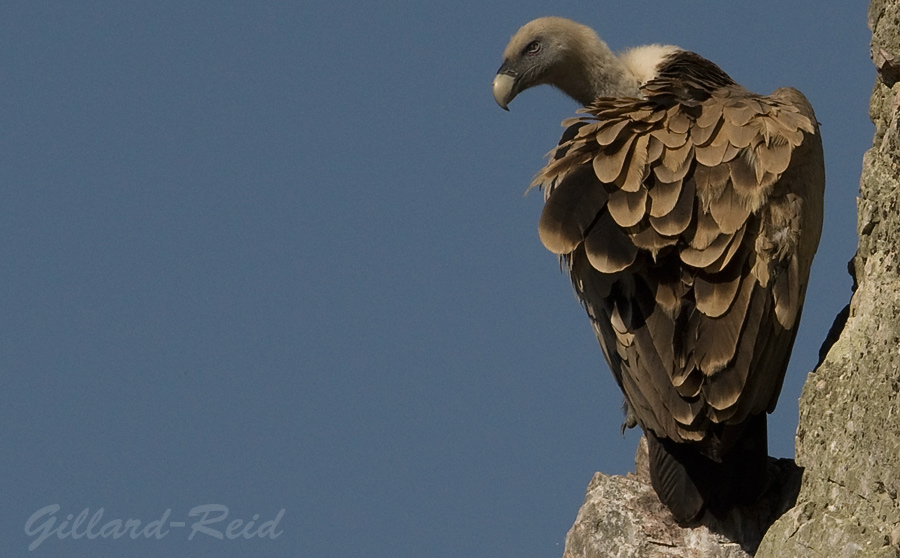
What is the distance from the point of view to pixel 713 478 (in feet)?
19.2

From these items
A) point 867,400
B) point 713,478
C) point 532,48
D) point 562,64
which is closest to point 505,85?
point 532,48

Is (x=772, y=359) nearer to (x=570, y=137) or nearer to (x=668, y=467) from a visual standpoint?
(x=668, y=467)

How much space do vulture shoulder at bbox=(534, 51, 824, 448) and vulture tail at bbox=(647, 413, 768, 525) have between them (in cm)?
14

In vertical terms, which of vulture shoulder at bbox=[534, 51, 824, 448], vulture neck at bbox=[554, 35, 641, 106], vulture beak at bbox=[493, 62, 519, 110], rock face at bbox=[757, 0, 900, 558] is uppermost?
vulture beak at bbox=[493, 62, 519, 110]

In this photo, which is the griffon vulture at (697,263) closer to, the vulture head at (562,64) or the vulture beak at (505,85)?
the vulture head at (562,64)

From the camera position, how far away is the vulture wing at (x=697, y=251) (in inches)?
221

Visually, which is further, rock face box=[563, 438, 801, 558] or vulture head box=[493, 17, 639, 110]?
vulture head box=[493, 17, 639, 110]

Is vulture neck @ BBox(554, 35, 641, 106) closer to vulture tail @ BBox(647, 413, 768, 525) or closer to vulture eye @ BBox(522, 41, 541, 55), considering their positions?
vulture eye @ BBox(522, 41, 541, 55)

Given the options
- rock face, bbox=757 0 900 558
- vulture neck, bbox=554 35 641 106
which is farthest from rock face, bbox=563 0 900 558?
vulture neck, bbox=554 35 641 106

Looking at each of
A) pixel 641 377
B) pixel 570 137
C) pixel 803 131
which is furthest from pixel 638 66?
pixel 641 377

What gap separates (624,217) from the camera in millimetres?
5801

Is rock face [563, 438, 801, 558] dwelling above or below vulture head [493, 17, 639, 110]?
below

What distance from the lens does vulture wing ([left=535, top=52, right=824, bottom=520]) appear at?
561cm

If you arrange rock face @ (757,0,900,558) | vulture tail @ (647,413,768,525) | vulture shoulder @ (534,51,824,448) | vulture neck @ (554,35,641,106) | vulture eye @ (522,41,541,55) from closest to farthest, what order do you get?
1. rock face @ (757,0,900,558)
2. vulture shoulder @ (534,51,824,448)
3. vulture tail @ (647,413,768,525)
4. vulture neck @ (554,35,641,106)
5. vulture eye @ (522,41,541,55)
